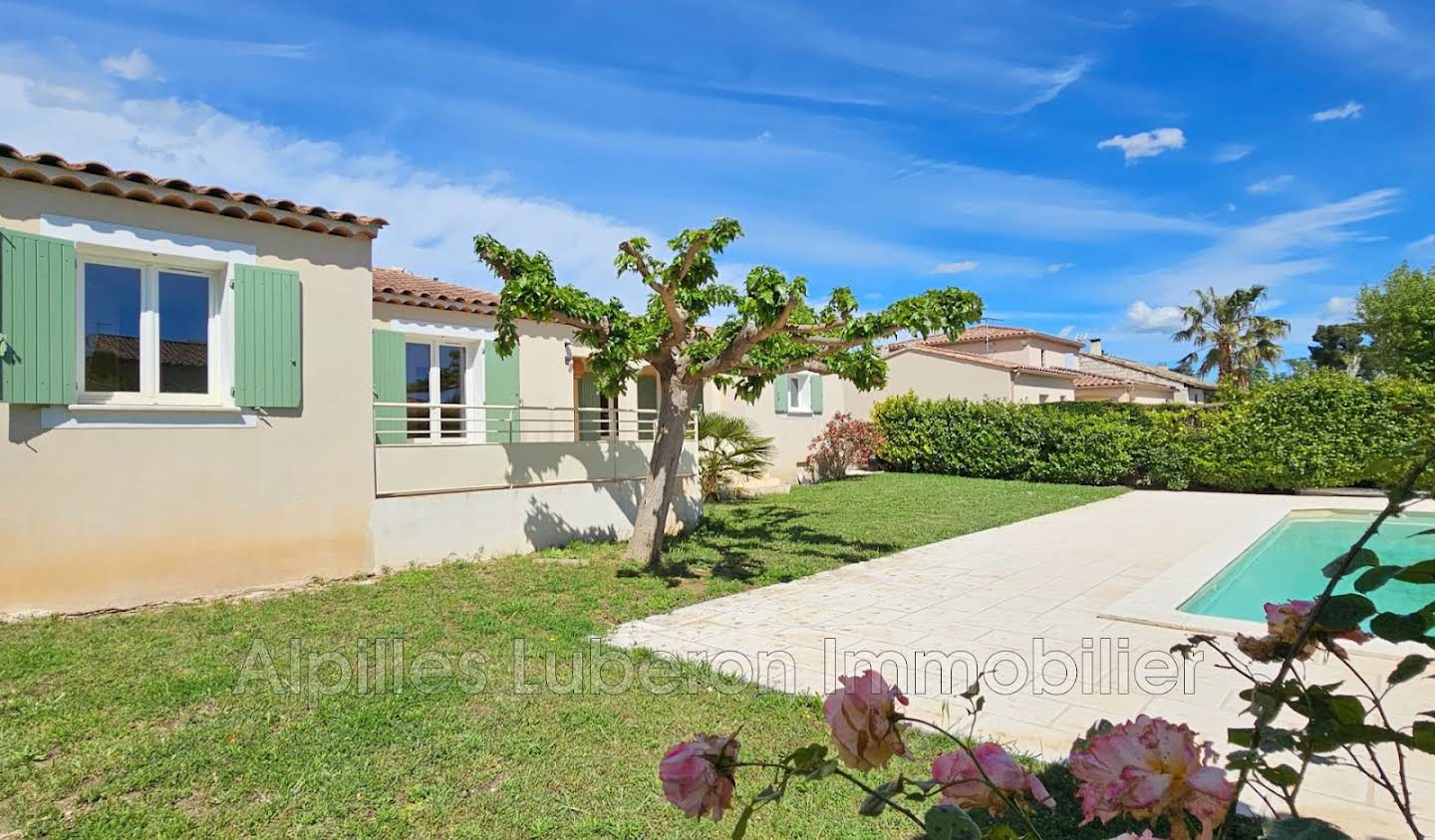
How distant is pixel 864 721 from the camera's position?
120 cm

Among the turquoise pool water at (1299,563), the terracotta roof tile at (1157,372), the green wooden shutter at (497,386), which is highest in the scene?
the terracotta roof tile at (1157,372)

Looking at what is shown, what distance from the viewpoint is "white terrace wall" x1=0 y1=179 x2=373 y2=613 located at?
24.8ft

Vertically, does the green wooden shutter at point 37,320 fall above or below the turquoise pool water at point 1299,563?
above

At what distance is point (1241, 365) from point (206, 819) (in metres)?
48.2

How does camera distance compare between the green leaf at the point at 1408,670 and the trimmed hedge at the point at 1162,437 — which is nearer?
the green leaf at the point at 1408,670

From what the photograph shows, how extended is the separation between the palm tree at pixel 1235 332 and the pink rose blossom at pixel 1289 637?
1790 inches

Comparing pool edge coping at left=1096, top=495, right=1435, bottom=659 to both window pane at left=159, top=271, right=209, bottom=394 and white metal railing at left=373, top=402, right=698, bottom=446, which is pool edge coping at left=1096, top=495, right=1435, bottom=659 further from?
window pane at left=159, top=271, right=209, bottom=394

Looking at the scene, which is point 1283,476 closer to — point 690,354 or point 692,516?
point 692,516

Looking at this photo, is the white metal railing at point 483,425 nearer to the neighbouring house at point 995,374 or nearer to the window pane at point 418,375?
the window pane at point 418,375

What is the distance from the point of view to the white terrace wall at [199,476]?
7566mm

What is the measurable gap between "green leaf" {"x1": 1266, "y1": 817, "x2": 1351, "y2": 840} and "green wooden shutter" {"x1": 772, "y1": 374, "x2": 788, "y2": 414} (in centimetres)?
2125

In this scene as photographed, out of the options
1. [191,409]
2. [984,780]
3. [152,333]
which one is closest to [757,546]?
[191,409]

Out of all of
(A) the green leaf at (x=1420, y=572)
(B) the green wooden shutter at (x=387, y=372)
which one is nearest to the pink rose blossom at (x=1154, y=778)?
(A) the green leaf at (x=1420, y=572)

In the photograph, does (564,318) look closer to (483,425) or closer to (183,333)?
(483,425)
